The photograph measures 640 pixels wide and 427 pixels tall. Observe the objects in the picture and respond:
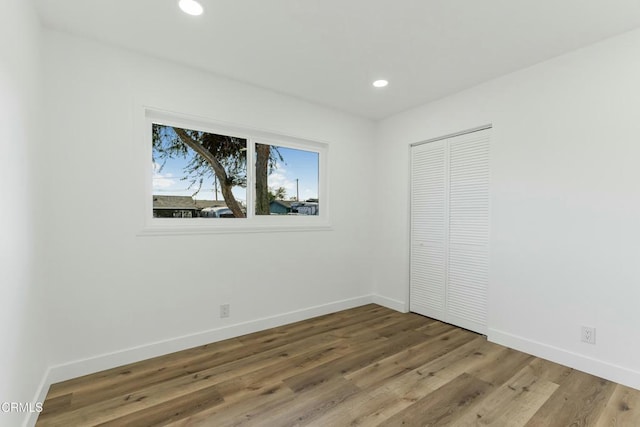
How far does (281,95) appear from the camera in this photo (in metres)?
3.34

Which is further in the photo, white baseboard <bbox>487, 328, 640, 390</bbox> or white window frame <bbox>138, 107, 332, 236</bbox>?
white window frame <bbox>138, 107, 332, 236</bbox>

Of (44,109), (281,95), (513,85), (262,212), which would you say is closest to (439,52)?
(513,85)

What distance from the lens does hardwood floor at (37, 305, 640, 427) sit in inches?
72.3

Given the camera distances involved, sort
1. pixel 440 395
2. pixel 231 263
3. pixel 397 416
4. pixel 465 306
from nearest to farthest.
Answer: pixel 397 416
pixel 440 395
pixel 231 263
pixel 465 306

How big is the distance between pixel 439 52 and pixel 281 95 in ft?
5.38

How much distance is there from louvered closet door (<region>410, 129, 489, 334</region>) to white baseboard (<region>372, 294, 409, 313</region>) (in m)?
0.10

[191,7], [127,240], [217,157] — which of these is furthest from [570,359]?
[191,7]

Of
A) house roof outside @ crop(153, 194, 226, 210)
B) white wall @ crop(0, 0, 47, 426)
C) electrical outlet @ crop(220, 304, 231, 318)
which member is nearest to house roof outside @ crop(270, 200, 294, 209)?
house roof outside @ crop(153, 194, 226, 210)

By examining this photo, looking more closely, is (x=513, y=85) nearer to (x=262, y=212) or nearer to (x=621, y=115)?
(x=621, y=115)

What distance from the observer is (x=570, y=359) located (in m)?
2.44

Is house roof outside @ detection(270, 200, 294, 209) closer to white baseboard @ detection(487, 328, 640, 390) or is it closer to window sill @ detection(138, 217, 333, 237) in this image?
window sill @ detection(138, 217, 333, 237)

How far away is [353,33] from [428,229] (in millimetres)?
2329

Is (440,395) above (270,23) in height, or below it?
below

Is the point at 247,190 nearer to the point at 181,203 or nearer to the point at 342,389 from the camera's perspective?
the point at 181,203
